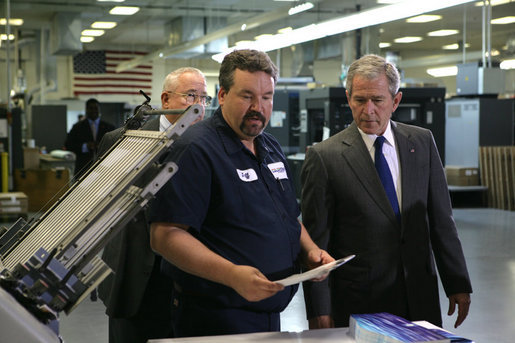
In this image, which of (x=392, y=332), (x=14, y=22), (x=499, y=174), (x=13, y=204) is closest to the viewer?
(x=392, y=332)

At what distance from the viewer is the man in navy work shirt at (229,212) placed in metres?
1.85

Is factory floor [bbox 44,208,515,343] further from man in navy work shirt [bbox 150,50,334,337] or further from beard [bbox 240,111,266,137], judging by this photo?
beard [bbox 240,111,266,137]

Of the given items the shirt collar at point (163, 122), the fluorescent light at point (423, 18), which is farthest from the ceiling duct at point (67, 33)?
the shirt collar at point (163, 122)

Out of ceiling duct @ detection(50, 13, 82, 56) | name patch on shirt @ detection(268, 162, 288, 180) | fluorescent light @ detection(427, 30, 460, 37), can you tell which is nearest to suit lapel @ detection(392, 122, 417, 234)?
name patch on shirt @ detection(268, 162, 288, 180)

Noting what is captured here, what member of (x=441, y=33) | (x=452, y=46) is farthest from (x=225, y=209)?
(x=452, y=46)

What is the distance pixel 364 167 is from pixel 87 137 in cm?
792

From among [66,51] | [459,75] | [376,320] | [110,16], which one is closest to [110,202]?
[376,320]

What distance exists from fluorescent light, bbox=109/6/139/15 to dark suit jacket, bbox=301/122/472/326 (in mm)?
13413

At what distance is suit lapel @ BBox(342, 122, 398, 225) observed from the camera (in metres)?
2.33

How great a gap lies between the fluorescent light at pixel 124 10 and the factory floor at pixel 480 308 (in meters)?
9.79

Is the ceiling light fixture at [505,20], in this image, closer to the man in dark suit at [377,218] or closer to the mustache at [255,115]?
→ the man in dark suit at [377,218]

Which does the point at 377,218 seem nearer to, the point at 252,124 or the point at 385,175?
the point at 385,175

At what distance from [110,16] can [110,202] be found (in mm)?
15917

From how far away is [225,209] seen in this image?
1.91 m
